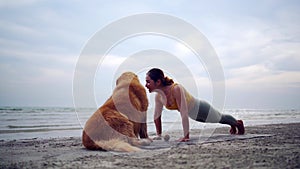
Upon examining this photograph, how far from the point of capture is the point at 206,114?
5535 millimetres

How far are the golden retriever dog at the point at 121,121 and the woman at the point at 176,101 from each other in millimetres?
263

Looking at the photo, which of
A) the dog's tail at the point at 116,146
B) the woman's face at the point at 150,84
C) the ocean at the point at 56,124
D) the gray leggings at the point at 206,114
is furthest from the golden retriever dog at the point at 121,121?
the gray leggings at the point at 206,114

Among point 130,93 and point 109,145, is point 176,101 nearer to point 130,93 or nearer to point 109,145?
point 130,93

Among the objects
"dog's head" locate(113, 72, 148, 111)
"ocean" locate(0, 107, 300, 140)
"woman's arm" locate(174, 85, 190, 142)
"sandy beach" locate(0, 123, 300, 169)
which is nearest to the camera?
"sandy beach" locate(0, 123, 300, 169)

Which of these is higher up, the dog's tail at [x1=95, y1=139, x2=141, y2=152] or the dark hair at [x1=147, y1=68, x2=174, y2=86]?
the dark hair at [x1=147, y1=68, x2=174, y2=86]

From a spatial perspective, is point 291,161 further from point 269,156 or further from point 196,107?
point 196,107

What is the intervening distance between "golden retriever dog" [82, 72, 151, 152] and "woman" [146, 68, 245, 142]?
0.26 m

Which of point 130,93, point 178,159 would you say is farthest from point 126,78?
point 178,159

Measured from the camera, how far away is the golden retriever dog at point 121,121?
13.8ft

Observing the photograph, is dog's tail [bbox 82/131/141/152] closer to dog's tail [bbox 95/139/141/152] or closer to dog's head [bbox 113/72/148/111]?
dog's tail [bbox 95/139/141/152]

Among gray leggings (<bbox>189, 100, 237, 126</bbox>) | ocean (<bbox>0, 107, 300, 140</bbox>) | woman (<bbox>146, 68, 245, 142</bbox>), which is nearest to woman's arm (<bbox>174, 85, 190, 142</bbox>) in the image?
woman (<bbox>146, 68, 245, 142</bbox>)

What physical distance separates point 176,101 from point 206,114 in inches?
32.3

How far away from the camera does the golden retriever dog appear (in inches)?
165

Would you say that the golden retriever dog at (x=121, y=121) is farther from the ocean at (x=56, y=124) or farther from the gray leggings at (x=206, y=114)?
the gray leggings at (x=206, y=114)
